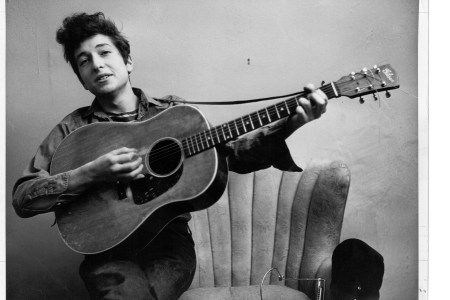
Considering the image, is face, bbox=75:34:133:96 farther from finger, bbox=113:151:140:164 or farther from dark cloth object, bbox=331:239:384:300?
dark cloth object, bbox=331:239:384:300

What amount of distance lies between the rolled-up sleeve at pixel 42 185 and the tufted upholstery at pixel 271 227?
1.54 ft

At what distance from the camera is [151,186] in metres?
2.03

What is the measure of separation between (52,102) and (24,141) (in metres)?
0.17

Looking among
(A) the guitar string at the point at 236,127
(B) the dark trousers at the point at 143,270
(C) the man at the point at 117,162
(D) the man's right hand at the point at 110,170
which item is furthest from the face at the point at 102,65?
(B) the dark trousers at the point at 143,270

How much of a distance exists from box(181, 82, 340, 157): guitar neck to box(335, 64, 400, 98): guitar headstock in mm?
34

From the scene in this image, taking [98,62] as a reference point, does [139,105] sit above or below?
below

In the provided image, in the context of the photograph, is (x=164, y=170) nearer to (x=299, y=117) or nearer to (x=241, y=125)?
(x=241, y=125)

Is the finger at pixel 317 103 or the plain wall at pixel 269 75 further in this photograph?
the plain wall at pixel 269 75

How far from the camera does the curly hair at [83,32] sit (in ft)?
7.41

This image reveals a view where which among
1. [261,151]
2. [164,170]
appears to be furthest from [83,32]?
[261,151]

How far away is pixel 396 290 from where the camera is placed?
2297 millimetres

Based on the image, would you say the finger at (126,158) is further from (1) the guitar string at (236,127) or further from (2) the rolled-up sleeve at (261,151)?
(2) the rolled-up sleeve at (261,151)

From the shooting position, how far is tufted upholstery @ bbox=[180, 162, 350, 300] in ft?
7.30

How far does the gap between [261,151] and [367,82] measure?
0.41m
